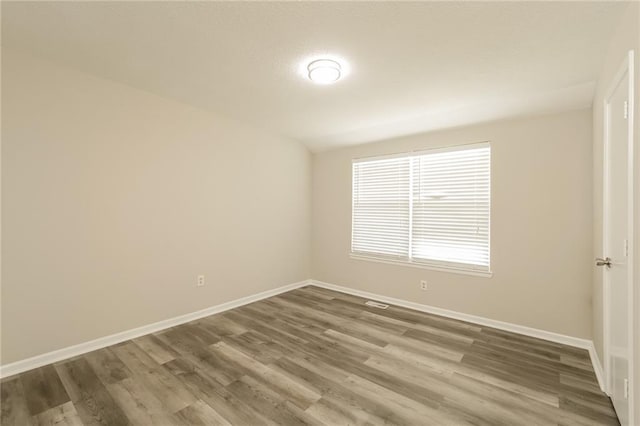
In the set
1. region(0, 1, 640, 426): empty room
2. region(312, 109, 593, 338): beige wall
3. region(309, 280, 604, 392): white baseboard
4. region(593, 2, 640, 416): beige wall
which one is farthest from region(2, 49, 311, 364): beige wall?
region(593, 2, 640, 416): beige wall

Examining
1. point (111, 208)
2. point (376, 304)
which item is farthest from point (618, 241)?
point (111, 208)

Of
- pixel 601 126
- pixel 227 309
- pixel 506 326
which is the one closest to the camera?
pixel 601 126

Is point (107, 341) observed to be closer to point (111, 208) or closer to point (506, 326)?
point (111, 208)

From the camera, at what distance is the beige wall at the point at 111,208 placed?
7.34 ft

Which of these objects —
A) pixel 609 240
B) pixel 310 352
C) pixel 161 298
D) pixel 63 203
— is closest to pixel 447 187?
pixel 609 240

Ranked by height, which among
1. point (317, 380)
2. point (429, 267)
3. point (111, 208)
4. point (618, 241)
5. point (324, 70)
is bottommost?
point (317, 380)

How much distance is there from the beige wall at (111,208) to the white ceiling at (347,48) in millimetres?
322

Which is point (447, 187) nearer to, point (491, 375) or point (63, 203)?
point (491, 375)

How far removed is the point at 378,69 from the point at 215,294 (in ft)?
10.6

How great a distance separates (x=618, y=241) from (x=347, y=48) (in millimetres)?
2239

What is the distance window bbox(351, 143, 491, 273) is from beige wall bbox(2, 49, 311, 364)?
1727 millimetres

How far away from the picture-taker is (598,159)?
2.30m

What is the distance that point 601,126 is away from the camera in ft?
7.20

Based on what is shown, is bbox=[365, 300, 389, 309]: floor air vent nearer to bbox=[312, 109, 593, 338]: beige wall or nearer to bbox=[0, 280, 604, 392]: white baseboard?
bbox=[0, 280, 604, 392]: white baseboard
